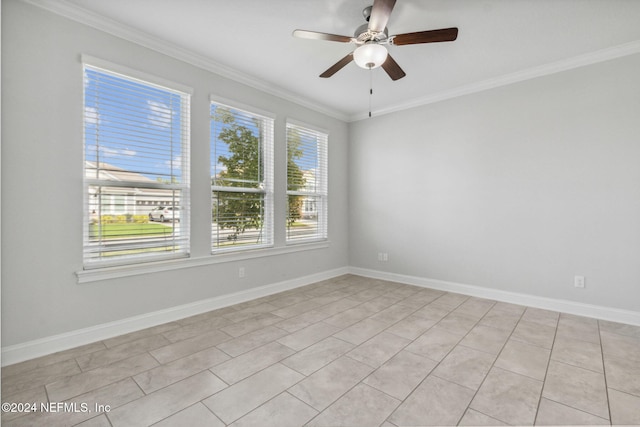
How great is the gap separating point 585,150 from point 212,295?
4.35 m

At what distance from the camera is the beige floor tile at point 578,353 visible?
2240 millimetres

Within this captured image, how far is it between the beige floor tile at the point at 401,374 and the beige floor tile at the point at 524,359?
1.81 feet

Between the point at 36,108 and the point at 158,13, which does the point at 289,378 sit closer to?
the point at 36,108

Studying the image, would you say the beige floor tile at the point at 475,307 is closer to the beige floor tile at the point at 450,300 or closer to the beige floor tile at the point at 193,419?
the beige floor tile at the point at 450,300

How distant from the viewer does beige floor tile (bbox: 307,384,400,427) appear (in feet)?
5.35

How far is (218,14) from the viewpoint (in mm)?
2518

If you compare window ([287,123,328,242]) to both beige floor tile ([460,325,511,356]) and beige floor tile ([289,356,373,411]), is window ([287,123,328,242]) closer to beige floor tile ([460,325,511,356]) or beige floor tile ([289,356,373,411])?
beige floor tile ([289,356,373,411])

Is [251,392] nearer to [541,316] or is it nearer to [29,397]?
[29,397]

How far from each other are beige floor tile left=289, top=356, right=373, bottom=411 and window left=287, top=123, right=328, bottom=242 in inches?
92.9

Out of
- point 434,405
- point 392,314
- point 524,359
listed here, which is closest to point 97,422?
point 434,405

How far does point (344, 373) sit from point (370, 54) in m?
2.38

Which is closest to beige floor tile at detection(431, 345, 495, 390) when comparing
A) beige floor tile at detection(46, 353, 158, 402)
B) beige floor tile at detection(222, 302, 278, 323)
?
beige floor tile at detection(222, 302, 278, 323)

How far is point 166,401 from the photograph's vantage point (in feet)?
5.89

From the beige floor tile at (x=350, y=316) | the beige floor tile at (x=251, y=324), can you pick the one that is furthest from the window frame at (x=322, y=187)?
the beige floor tile at (x=251, y=324)
